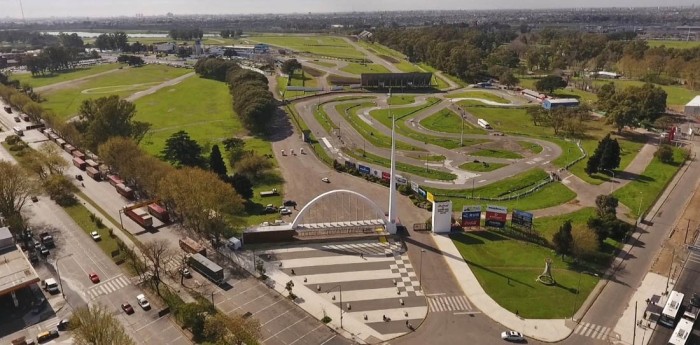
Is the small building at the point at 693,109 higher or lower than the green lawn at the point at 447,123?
higher

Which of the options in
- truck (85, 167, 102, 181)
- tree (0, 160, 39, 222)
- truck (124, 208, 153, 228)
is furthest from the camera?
truck (85, 167, 102, 181)

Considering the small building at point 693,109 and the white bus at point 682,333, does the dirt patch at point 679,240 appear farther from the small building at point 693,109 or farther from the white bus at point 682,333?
the small building at point 693,109

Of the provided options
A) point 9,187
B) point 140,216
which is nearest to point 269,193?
point 140,216

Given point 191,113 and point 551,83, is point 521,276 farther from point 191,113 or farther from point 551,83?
point 551,83

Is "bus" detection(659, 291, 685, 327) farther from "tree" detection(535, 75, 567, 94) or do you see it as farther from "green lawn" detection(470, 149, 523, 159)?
"tree" detection(535, 75, 567, 94)

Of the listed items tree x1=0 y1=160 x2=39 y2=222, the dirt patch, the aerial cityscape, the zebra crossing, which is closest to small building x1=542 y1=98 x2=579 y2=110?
the aerial cityscape

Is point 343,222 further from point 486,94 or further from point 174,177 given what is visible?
point 486,94

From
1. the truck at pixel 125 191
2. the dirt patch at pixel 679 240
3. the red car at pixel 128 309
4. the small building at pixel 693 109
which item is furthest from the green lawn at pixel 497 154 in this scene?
the red car at pixel 128 309
